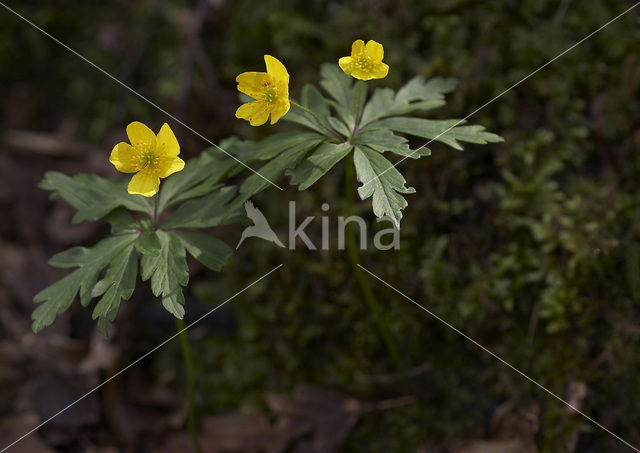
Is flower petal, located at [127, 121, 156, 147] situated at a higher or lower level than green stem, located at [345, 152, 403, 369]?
higher

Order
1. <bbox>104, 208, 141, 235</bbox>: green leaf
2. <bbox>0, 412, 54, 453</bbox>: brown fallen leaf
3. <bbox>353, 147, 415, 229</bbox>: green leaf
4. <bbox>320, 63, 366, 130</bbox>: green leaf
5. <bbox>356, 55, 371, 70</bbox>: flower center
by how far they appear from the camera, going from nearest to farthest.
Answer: <bbox>353, 147, 415, 229</bbox>: green leaf
<bbox>356, 55, 371, 70</bbox>: flower center
<bbox>104, 208, 141, 235</bbox>: green leaf
<bbox>320, 63, 366, 130</bbox>: green leaf
<bbox>0, 412, 54, 453</bbox>: brown fallen leaf

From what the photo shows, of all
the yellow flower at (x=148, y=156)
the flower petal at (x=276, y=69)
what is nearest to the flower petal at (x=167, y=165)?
the yellow flower at (x=148, y=156)

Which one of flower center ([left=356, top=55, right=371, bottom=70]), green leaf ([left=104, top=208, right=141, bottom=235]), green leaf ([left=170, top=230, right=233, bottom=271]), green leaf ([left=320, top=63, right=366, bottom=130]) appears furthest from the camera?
green leaf ([left=320, top=63, right=366, bottom=130])

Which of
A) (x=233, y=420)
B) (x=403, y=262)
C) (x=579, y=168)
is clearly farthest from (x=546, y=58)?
(x=233, y=420)

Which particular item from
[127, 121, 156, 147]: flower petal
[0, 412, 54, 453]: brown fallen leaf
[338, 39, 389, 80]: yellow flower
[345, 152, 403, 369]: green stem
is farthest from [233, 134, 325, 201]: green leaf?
[0, 412, 54, 453]: brown fallen leaf

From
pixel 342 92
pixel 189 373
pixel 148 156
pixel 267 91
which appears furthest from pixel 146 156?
pixel 189 373

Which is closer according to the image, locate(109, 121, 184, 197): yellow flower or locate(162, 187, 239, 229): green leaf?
locate(109, 121, 184, 197): yellow flower

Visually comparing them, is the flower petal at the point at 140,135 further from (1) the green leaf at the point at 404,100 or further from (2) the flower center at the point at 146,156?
(1) the green leaf at the point at 404,100

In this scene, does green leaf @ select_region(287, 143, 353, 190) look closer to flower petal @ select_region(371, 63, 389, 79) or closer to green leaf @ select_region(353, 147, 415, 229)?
green leaf @ select_region(353, 147, 415, 229)
